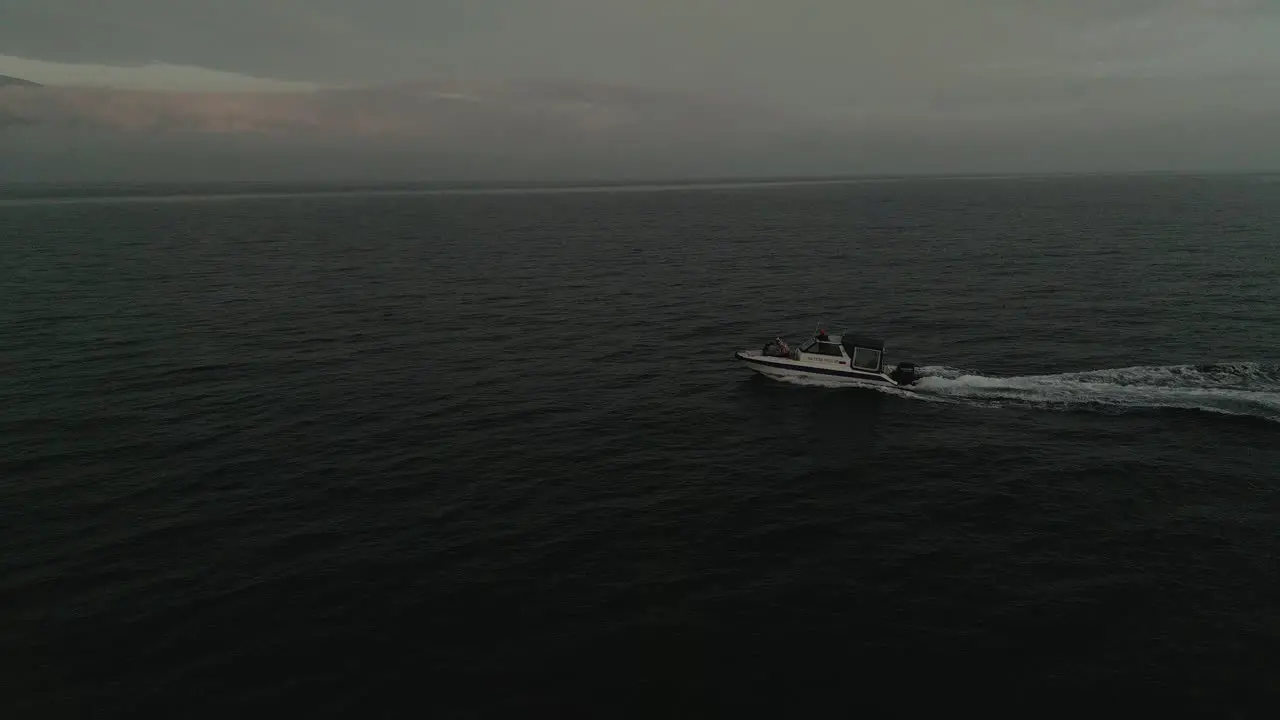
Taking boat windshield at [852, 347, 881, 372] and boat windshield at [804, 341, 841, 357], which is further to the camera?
boat windshield at [804, 341, 841, 357]

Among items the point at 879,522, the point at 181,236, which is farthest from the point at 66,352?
the point at 181,236

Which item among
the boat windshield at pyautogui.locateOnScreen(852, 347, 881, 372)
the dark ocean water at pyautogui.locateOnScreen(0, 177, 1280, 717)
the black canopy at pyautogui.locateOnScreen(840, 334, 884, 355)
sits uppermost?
the black canopy at pyautogui.locateOnScreen(840, 334, 884, 355)

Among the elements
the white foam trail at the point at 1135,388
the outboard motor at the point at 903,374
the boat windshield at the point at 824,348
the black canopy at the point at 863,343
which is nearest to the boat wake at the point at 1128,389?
the white foam trail at the point at 1135,388

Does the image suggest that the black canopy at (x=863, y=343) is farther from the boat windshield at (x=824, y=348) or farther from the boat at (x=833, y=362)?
the boat windshield at (x=824, y=348)

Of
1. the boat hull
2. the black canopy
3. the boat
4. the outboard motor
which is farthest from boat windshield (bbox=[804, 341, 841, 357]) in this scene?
the outboard motor

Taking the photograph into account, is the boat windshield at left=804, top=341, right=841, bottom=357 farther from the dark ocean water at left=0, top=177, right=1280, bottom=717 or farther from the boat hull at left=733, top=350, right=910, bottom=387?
the dark ocean water at left=0, top=177, right=1280, bottom=717

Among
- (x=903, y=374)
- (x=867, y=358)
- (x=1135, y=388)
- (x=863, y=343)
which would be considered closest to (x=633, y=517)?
(x=867, y=358)

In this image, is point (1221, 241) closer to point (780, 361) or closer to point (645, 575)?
point (780, 361)


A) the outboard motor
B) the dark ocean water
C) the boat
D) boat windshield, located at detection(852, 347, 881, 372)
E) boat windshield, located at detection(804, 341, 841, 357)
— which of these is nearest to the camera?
the dark ocean water
